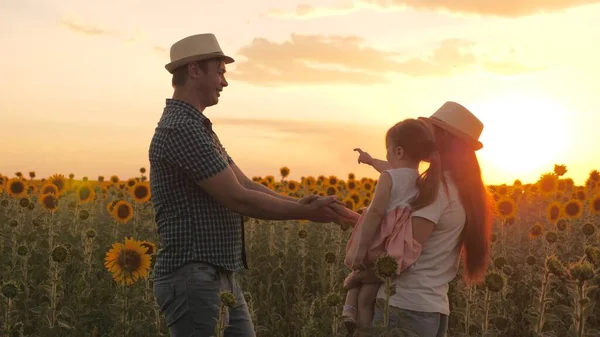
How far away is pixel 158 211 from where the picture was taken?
421 centimetres

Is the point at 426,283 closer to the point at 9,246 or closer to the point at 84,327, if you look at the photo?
the point at 84,327

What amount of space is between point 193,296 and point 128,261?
1530 millimetres

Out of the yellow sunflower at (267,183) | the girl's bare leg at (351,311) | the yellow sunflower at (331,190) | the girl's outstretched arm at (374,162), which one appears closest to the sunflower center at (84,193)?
the yellow sunflower at (267,183)

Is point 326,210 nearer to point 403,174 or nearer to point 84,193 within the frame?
point 403,174

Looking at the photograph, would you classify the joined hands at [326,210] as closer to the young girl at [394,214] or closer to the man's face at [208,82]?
the young girl at [394,214]

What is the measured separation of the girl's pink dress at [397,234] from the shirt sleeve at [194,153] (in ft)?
2.84

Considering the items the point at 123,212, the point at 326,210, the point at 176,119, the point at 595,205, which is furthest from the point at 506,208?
the point at 176,119

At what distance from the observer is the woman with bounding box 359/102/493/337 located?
3.76 m

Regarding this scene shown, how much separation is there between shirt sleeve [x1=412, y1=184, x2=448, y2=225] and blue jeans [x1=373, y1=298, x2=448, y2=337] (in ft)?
1.60

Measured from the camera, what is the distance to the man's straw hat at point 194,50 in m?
4.28

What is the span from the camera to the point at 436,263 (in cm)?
Answer: 387

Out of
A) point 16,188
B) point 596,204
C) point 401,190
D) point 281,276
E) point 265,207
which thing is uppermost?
point 596,204

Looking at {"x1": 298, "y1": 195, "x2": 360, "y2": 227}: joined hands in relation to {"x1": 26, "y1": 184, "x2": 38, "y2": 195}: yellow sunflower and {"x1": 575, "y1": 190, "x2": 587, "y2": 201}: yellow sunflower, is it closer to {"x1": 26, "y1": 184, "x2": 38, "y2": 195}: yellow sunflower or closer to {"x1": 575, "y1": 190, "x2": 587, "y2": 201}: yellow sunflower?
{"x1": 575, "y1": 190, "x2": 587, "y2": 201}: yellow sunflower

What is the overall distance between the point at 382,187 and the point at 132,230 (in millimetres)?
8702
